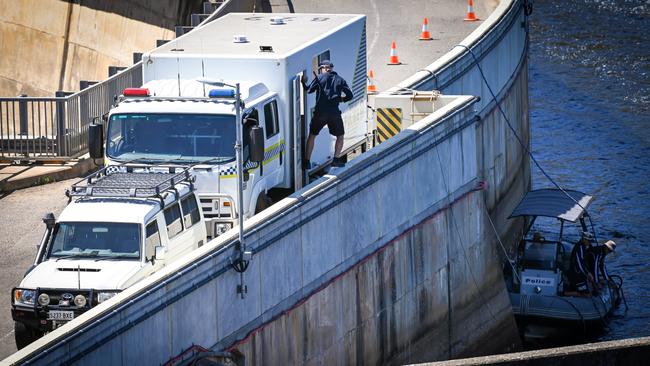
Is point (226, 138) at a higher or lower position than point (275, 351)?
higher

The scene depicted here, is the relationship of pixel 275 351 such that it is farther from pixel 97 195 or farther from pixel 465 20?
pixel 465 20

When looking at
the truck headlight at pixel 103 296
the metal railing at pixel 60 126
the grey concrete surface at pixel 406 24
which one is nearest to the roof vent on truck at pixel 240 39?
the truck headlight at pixel 103 296

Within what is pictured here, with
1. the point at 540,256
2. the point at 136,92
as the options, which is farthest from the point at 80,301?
the point at 540,256

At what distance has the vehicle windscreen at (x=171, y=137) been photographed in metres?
20.7

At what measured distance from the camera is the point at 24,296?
1805 cm

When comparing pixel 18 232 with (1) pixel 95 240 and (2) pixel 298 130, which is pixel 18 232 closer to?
(2) pixel 298 130

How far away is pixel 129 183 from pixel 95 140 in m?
1.67

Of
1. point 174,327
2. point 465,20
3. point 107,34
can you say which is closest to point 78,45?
point 107,34

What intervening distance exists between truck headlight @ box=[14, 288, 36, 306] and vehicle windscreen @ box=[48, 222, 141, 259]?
0.77m

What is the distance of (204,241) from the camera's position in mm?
20328

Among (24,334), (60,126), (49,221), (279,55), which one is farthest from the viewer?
(60,126)

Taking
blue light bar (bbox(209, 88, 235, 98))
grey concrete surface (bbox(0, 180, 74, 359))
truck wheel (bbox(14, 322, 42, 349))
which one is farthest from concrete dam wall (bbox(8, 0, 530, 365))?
grey concrete surface (bbox(0, 180, 74, 359))

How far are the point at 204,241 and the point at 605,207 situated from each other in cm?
2332

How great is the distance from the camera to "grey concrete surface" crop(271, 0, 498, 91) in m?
40.2
